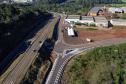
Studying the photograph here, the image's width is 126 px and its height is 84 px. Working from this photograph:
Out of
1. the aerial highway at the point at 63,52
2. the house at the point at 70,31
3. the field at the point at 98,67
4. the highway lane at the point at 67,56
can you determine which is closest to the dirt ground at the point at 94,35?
the house at the point at 70,31

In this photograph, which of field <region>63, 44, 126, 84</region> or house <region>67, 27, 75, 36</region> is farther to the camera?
house <region>67, 27, 75, 36</region>

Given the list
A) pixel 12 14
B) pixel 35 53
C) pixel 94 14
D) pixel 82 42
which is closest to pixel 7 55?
pixel 35 53

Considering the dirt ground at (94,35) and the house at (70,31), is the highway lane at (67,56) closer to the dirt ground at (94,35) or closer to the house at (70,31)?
the dirt ground at (94,35)

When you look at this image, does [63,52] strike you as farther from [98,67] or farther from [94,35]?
[94,35]

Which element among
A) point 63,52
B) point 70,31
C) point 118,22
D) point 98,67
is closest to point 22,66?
point 63,52

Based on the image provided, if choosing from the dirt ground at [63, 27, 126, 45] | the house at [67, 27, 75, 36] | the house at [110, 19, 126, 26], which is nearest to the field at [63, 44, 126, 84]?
the dirt ground at [63, 27, 126, 45]

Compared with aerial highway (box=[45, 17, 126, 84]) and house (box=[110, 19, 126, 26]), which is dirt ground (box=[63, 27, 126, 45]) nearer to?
aerial highway (box=[45, 17, 126, 84])

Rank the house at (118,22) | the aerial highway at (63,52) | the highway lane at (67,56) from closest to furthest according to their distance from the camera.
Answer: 1. the highway lane at (67,56)
2. the aerial highway at (63,52)
3. the house at (118,22)
